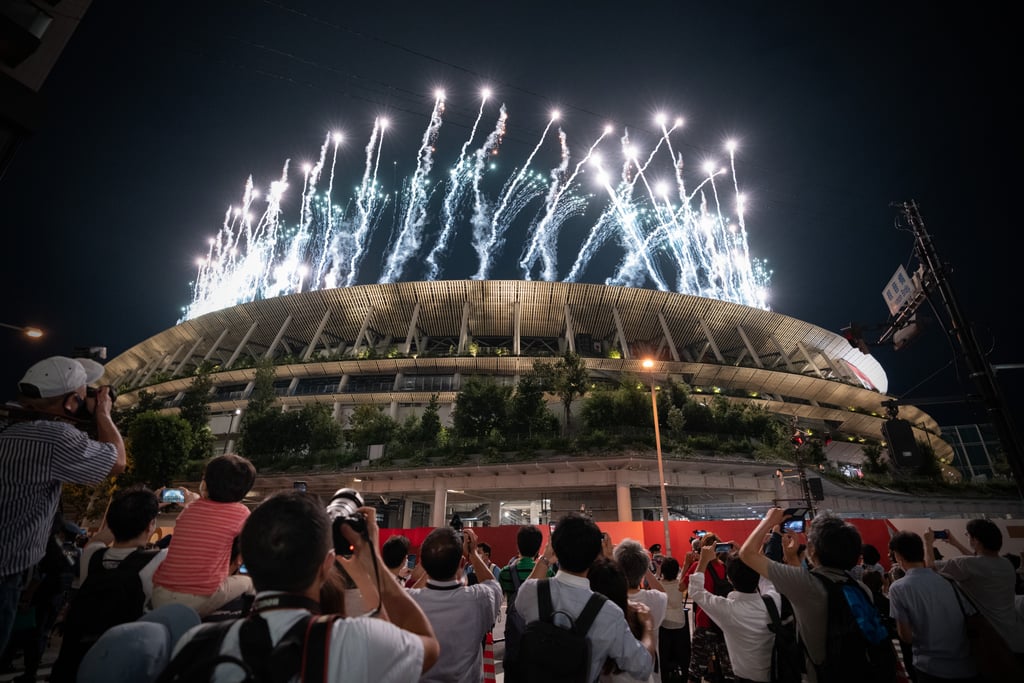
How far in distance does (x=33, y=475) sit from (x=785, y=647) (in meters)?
5.07

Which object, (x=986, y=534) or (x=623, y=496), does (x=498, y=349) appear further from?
(x=986, y=534)

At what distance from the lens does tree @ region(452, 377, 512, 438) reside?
31.5 m

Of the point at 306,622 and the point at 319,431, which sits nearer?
the point at 306,622

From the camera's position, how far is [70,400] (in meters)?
3.03

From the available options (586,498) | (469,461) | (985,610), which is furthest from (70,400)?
(586,498)

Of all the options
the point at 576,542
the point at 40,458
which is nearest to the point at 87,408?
the point at 40,458

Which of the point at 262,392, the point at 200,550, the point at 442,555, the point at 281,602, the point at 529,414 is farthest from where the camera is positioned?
the point at 262,392

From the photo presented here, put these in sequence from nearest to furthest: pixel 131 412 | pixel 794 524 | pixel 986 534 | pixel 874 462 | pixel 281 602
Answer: pixel 281 602, pixel 986 534, pixel 794 524, pixel 131 412, pixel 874 462

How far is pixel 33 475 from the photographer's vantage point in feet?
9.09

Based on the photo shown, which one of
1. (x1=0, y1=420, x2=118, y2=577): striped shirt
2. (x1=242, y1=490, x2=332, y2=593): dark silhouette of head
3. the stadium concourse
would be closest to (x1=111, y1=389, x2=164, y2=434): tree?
the stadium concourse

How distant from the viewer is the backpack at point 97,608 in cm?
265

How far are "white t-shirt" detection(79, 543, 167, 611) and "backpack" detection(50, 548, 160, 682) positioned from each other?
3 cm

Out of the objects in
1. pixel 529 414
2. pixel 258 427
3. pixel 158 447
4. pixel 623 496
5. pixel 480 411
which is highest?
pixel 480 411

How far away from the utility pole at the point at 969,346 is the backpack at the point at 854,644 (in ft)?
22.1
